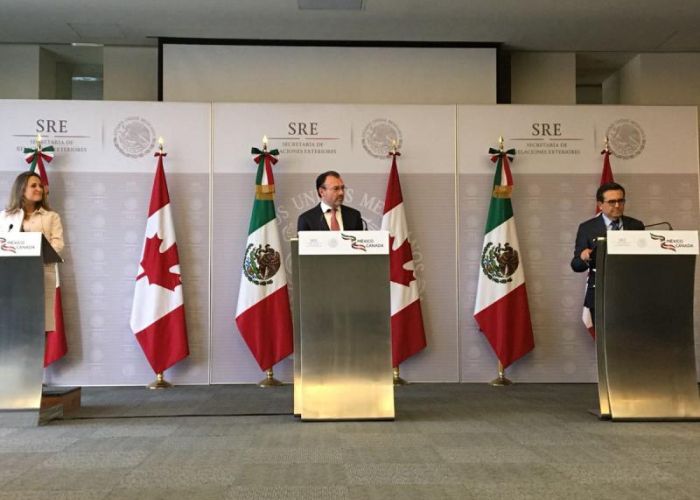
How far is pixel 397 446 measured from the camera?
3.43 metres

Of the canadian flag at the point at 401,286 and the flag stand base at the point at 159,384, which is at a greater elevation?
the canadian flag at the point at 401,286

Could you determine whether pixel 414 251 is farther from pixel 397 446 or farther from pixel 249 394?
pixel 397 446

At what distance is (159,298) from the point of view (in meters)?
6.05

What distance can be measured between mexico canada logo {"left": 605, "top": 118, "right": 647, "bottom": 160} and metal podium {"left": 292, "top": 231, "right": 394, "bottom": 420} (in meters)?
3.36

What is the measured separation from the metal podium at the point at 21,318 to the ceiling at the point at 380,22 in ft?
9.84

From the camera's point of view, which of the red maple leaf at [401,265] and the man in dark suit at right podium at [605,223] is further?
the red maple leaf at [401,265]

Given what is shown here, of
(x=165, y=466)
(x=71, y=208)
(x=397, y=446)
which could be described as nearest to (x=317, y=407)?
(x=397, y=446)

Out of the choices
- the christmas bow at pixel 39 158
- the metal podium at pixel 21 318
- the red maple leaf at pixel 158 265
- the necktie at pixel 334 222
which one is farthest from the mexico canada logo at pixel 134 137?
the metal podium at pixel 21 318

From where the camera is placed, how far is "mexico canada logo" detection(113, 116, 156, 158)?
6.32 meters

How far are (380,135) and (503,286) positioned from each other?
175 centimetres

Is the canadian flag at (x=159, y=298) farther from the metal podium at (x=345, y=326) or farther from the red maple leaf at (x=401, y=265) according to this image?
the metal podium at (x=345, y=326)

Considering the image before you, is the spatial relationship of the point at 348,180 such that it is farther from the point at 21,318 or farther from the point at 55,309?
the point at 21,318

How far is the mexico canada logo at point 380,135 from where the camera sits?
643 cm

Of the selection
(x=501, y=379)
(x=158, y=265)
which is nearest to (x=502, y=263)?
(x=501, y=379)
